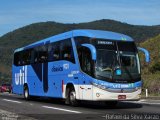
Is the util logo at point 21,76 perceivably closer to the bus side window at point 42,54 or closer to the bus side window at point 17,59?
the bus side window at point 17,59

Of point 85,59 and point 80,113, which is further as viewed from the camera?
point 85,59

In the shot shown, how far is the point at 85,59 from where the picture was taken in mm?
21672

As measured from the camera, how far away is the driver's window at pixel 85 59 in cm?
2134

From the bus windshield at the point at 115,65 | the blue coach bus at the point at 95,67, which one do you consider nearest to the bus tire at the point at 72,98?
the blue coach bus at the point at 95,67

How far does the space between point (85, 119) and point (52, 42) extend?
34.6ft

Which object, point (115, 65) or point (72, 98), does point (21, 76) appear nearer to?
point (72, 98)

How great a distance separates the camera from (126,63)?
21.4 meters

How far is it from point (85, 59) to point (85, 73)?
638mm

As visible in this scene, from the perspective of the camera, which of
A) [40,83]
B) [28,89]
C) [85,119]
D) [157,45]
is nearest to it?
[85,119]

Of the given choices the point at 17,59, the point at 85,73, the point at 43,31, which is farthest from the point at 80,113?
the point at 43,31

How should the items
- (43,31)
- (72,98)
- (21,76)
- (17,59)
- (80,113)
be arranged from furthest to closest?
1. (43,31)
2. (17,59)
3. (21,76)
4. (72,98)
5. (80,113)

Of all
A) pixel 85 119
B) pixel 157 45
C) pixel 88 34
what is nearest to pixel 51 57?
pixel 88 34

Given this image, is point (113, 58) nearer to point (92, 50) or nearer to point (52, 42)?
point (92, 50)

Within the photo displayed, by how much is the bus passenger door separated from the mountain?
9842 cm
